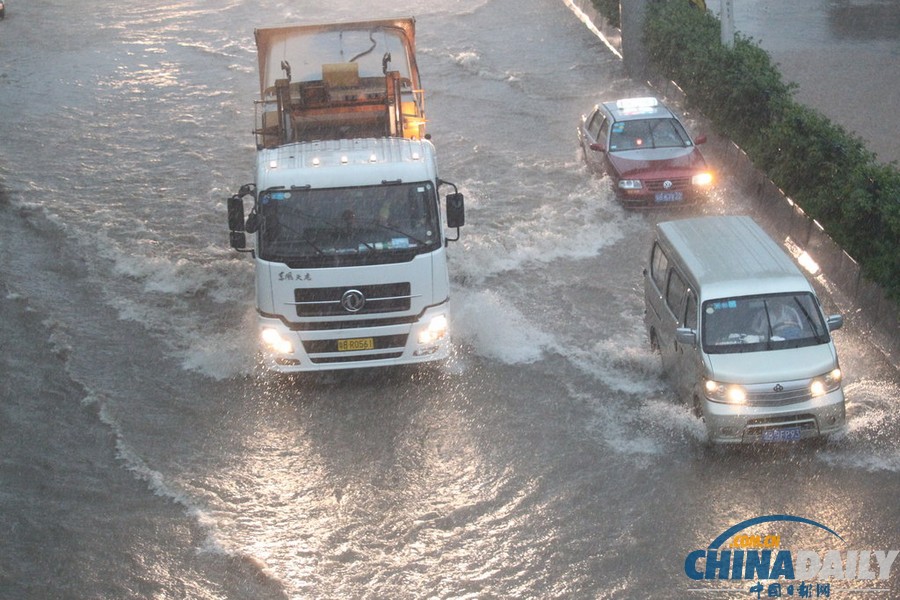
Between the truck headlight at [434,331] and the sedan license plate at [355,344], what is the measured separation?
55cm

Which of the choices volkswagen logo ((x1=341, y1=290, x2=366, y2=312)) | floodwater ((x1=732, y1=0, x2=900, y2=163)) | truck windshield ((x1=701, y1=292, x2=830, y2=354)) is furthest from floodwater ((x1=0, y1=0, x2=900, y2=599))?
floodwater ((x1=732, y1=0, x2=900, y2=163))

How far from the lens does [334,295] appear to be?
1163cm

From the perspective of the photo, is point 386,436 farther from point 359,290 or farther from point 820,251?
point 820,251

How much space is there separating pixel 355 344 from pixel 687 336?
3578mm

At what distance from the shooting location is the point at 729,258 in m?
11.8

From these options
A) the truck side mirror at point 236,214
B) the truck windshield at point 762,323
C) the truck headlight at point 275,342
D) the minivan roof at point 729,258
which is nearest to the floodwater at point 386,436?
the truck headlight at point 275,342

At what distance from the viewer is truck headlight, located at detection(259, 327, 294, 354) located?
1190 centimetres

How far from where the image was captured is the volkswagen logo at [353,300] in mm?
11625

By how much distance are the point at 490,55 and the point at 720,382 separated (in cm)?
2197

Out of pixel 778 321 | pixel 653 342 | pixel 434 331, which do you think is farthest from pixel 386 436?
pixel 778 321

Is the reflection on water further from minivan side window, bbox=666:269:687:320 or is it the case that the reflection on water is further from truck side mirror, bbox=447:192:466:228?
truck side mirror, bbox=447:192:466:228

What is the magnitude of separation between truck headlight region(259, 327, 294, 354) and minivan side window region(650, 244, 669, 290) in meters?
4.33

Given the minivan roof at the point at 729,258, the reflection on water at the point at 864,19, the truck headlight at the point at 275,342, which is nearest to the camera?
the minivan roof at the point at 729,258

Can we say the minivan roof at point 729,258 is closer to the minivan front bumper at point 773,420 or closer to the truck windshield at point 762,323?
the truck windshield at point 762,323
